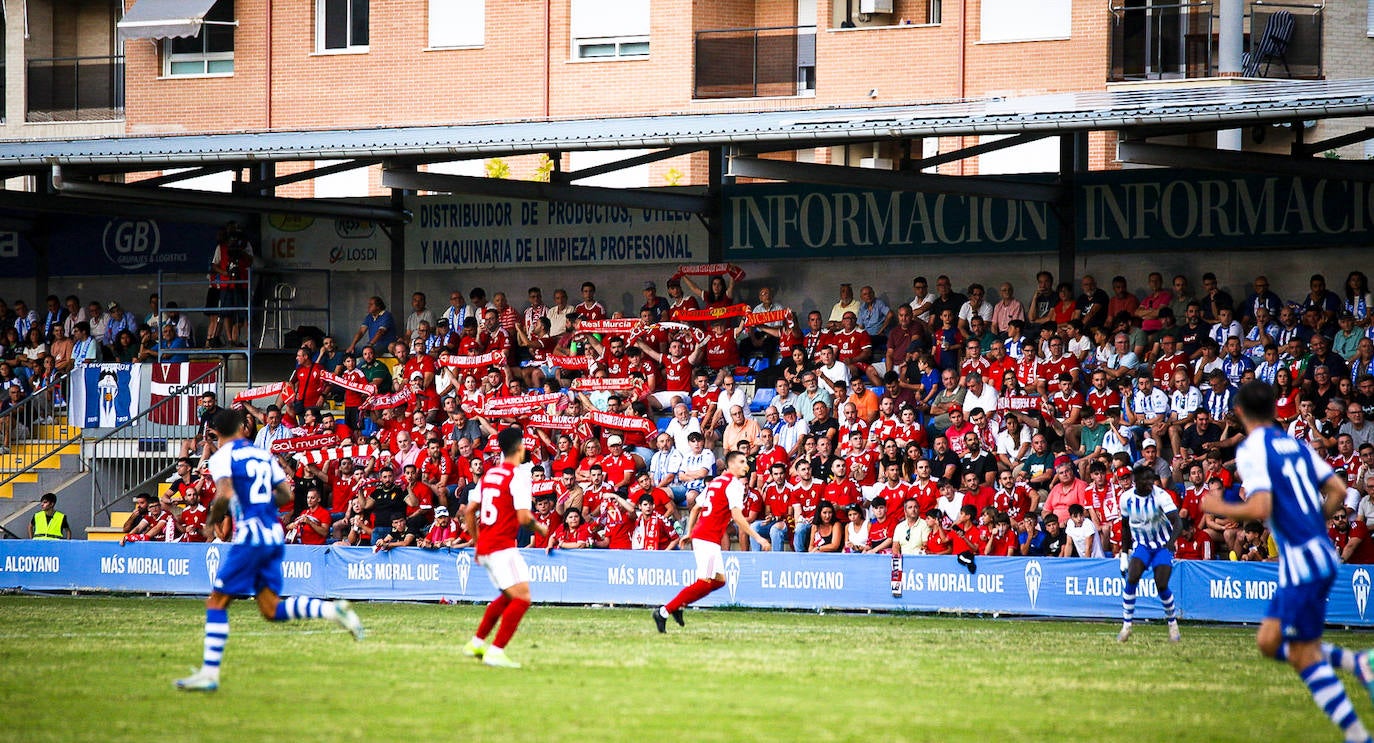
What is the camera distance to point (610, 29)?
1348 inches

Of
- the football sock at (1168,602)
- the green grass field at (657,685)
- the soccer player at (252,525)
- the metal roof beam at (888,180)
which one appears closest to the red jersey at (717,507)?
the green grass field at (657,685)

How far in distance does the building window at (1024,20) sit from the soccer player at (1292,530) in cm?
2197

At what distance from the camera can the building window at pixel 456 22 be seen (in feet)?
113

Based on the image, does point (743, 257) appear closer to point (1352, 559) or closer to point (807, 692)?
point (1352, 559)

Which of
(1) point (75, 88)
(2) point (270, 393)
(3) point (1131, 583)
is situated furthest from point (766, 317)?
(1) point (75, 88)

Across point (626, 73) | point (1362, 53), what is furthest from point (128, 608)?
point (1362, 53)

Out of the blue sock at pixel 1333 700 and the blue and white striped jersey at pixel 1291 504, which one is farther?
the blue and white striped jersey at pixel 1291 504

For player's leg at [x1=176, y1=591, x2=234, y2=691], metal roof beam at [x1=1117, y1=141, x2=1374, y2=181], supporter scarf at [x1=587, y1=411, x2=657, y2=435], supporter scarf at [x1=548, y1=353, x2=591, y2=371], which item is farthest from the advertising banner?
player's leg at [x1=176, y1=591, x2=234, y2=691]

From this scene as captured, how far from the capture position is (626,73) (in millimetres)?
34000

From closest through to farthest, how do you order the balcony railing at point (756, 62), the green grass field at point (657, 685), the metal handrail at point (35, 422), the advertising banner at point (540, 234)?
the green grass field at point (657, 685) < the metal handrail at point (35, 422) < the advertising banner at point (540, 234) < the balcony railing at point (756, 62)

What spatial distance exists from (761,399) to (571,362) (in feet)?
10.5

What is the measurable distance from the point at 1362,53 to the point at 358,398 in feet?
63.4

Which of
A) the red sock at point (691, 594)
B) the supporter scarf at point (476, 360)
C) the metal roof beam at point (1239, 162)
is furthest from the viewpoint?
the supporter scarf at point (476, 360)

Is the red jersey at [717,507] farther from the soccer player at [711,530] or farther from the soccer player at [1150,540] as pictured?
the soccer player at [1150,540]
